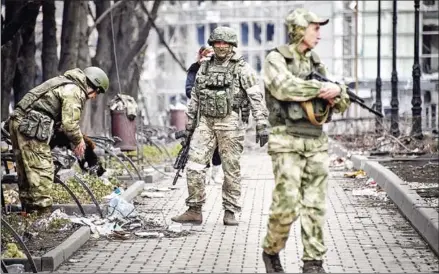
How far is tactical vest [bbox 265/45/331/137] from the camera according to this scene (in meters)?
10.2

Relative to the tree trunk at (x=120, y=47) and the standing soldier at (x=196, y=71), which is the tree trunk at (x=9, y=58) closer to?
the tree trunk at (x=120, y=47)

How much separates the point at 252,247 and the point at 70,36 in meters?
15.0

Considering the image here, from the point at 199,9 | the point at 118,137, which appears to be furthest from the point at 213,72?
the point at 199,9

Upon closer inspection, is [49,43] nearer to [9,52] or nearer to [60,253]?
[9,52]

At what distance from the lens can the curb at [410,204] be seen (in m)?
12.4

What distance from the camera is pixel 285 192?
1014 centimetres

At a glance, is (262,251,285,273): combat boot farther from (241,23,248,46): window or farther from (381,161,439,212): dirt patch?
(241,23,248,46): window

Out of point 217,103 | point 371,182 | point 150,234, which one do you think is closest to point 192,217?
point 150,234

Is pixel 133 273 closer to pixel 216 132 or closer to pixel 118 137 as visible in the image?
pixel 216 132

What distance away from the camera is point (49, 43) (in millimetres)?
29234

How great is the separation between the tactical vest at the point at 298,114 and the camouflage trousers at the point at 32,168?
13.7 ft

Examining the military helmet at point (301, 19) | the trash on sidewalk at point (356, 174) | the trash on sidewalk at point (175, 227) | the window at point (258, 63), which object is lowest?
the window at point (258, 63)

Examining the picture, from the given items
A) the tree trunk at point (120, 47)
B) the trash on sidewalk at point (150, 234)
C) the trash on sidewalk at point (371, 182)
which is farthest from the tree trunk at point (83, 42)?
the trash on sidewalk at point (150, 234)

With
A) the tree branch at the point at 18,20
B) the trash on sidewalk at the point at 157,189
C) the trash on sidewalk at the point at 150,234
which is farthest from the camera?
the tree branch at the point at 18,20
